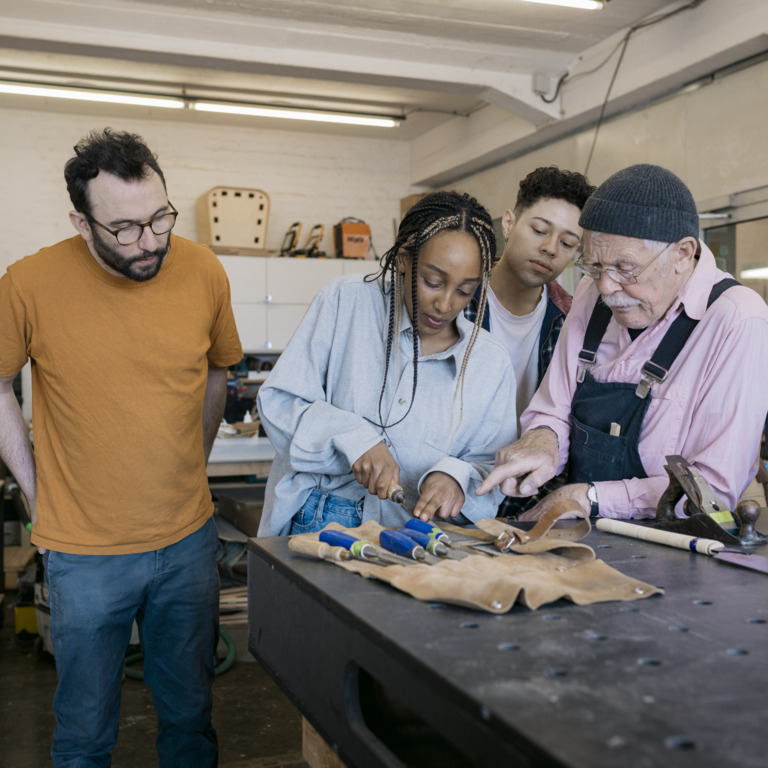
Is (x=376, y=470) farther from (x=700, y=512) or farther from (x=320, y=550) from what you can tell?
(x=700, y=512)

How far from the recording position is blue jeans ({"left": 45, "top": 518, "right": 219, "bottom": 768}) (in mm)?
1748

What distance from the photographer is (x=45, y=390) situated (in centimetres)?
181

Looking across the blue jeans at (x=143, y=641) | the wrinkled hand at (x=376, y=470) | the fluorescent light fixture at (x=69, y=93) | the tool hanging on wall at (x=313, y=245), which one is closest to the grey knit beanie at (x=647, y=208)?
the wrinkled hand at (x=376, y=470)

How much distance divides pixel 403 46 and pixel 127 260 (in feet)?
13.1

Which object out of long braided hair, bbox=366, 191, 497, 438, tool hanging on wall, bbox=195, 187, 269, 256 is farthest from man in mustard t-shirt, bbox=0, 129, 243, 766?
tool hanging on wall, bbox=195, 187, 269, 256

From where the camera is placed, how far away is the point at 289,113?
6367mm

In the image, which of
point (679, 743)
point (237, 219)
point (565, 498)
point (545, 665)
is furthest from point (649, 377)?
point (237, 219)

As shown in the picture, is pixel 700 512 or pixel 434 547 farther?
pixel 700 512

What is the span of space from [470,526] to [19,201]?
21.4ft

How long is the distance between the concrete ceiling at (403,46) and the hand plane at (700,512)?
3.48 metres

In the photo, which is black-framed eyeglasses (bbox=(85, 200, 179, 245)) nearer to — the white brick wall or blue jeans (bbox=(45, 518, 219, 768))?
blue jeans (bbox=(45, 518, 219, 768))

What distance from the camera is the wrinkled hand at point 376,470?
56.5 inches

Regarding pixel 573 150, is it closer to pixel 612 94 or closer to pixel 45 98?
pixel 612 94

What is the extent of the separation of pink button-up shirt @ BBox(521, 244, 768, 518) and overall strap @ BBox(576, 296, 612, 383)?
0.04 metres
